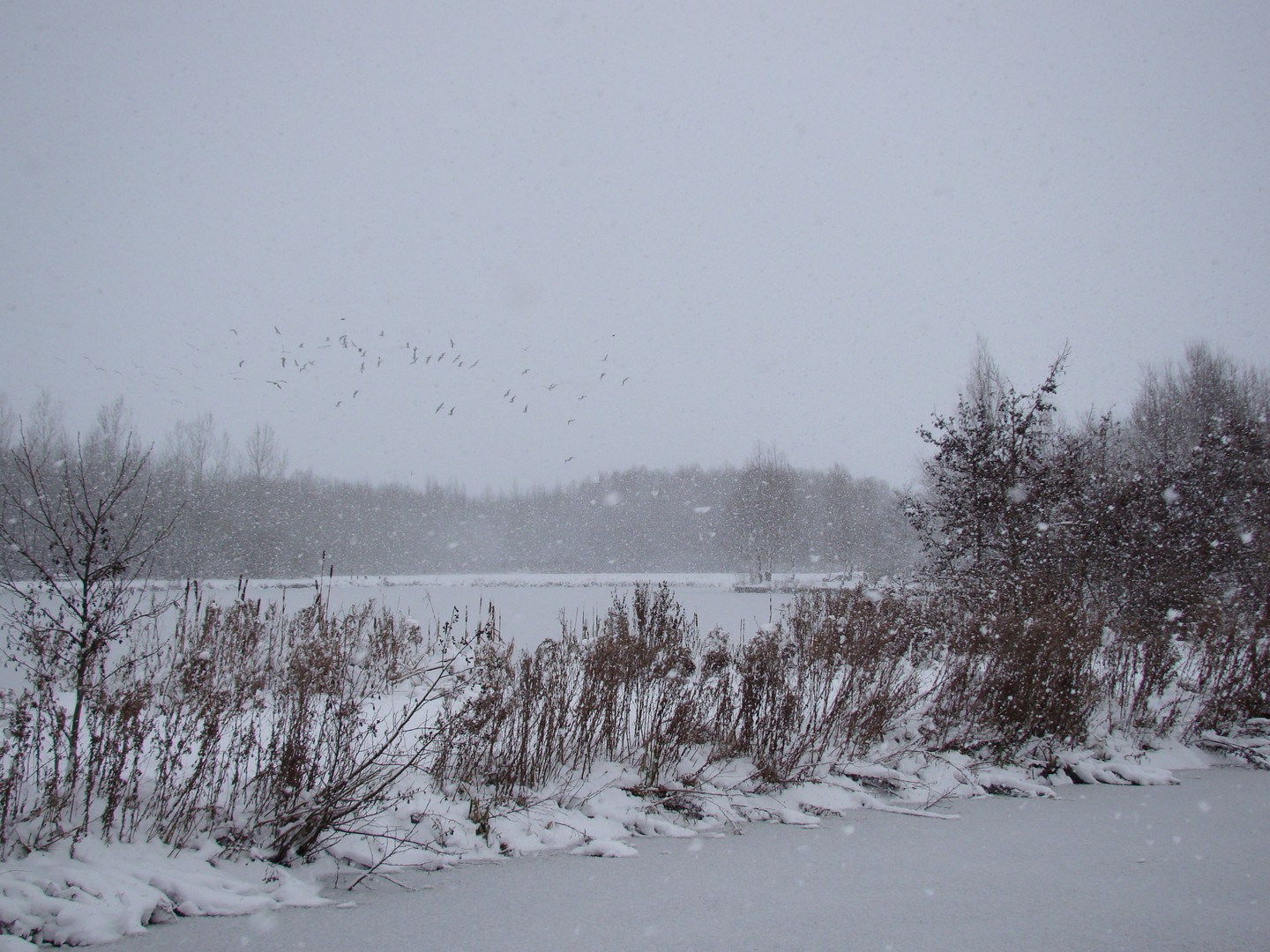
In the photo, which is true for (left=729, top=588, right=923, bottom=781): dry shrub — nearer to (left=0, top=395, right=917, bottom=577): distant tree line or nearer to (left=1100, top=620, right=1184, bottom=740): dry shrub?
(left=1100, top=620, right=1184, bottom=740): dry shrub

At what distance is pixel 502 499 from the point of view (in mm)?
73875

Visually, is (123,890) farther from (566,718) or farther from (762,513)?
(762,513)

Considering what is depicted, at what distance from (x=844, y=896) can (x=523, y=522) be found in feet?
218

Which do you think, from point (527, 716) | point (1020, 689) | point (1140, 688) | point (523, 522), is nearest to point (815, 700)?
point (1020, 689)

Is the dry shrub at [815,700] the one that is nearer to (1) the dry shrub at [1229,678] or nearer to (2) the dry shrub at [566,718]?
(2) the dry shrub at [566,718]

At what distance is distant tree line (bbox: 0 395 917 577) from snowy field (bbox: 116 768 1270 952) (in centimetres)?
3250

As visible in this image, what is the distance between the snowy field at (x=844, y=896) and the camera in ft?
10.4

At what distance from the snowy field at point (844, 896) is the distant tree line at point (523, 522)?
3250cm

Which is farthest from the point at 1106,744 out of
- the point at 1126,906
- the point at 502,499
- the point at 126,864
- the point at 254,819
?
the point at 502,499

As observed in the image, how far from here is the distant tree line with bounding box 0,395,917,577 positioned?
4159 cm

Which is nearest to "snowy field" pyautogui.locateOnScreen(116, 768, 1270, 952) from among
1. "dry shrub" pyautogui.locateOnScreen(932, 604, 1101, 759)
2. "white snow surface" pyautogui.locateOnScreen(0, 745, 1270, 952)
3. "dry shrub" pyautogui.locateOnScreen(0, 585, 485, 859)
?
"white snow surface" pyautogui.locateOnScreen(0, 745, 1270, 952)

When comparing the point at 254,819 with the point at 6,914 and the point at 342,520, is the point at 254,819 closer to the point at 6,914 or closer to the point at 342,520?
the point at 6,914

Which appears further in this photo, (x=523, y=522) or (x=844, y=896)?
(x=523, y=522)

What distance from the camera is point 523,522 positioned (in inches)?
2712
